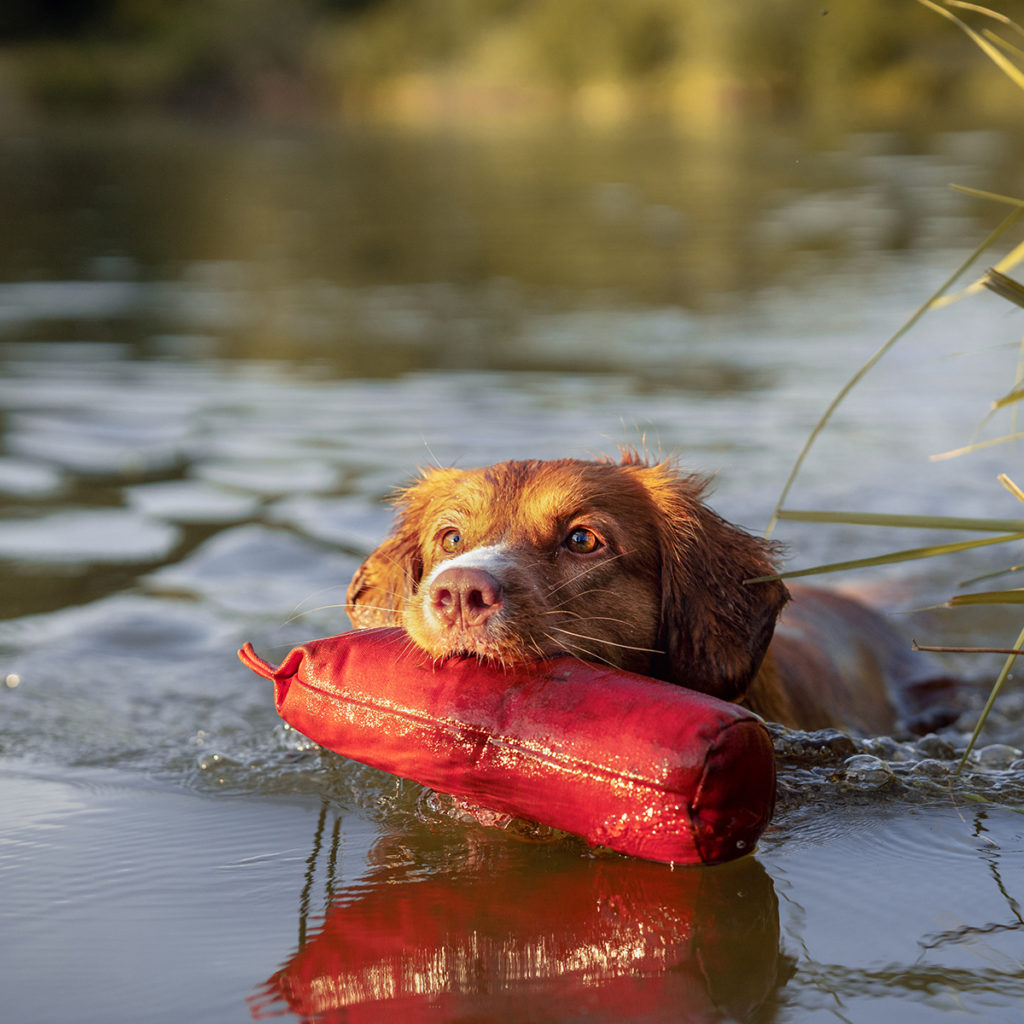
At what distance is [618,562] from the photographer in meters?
3.97

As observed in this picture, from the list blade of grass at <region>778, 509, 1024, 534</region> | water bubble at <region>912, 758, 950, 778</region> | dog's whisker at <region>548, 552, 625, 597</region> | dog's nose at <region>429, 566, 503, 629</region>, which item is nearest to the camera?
blade of grass at <region>778, 509, 1024, 534</region>

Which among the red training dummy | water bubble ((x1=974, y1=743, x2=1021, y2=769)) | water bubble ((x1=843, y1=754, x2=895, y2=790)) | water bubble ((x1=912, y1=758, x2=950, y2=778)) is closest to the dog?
the red training dummy

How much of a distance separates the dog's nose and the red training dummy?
0.38 feet

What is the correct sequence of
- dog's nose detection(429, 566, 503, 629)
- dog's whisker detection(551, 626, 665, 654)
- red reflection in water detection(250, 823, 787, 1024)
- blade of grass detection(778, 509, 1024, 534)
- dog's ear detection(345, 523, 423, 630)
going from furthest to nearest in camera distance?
1. dog's ear detection(345, 523, 423, 630)
2. dog's whisker detection(551, 626, 665, 654)
3. dog's nose detection(429, 566, 503, 629)
4. blade of grass detection(778, 509, 1024, 534)
5. red reflection in water detection(250, 823, 787, 1024)

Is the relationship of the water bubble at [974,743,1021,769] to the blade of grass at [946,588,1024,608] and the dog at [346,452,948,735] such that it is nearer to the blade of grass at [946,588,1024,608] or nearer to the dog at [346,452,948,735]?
the dog at [346,452,948,735]

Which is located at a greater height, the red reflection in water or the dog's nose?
the dog's nose

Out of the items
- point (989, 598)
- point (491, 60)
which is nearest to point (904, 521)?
point (989, 598)

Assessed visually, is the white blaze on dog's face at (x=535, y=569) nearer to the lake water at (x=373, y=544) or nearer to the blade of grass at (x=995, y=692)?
the lake water at (x=373, y=544)

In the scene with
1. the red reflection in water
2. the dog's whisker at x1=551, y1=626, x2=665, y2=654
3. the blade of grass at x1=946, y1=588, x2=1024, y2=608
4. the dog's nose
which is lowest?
the red reflection in water

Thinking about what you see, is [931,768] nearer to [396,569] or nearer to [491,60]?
[396,569]

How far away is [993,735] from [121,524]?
170 inches

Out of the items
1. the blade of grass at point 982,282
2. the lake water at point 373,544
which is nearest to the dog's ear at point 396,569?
the lake water at point 373,544

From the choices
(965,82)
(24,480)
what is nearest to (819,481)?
(24,480)

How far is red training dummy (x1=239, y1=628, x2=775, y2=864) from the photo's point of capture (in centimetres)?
300
